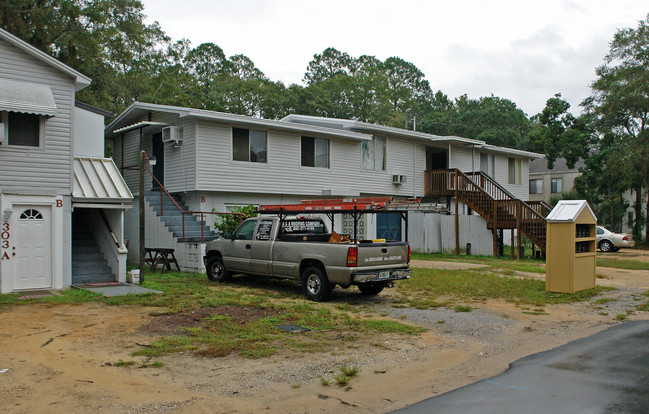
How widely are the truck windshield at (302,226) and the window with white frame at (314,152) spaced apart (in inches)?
362

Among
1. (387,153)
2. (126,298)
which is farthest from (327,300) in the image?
(387,153)

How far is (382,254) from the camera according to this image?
11.5 m

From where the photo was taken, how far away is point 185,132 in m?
19.9

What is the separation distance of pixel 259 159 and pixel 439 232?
31.4ft

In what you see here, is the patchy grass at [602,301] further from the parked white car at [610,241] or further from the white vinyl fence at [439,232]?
the parked white car at [610,241]

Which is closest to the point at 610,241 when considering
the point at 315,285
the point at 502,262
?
the point at 502,262

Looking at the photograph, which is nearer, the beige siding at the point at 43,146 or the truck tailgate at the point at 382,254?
the truck tailgate at the point at 382,254

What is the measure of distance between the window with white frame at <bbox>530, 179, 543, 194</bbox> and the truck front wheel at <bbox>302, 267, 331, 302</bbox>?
40.2 m

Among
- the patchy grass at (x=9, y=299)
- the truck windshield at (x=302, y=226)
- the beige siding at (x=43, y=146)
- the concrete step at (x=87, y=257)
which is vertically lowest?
the patchy grass at (x=9, y=299)

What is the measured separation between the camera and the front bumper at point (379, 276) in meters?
11.1

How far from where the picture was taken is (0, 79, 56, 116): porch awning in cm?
1193

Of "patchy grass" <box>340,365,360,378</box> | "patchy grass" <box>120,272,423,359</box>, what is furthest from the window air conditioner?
"patchy grass" <box>340,365,360,378</box>

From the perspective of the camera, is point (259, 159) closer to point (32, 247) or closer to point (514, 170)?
point (32, 247)

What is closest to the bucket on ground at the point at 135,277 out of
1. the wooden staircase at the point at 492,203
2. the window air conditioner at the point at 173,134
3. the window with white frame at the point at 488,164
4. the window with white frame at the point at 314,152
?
the window air conditioner at the point at 173,134
